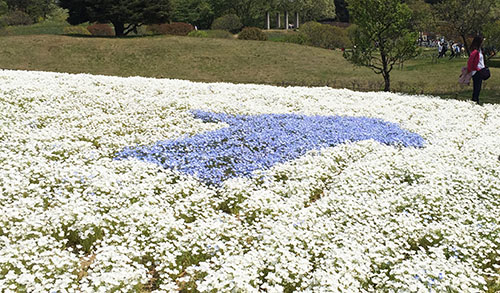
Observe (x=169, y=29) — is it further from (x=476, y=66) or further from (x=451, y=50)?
(x=476, y=66)

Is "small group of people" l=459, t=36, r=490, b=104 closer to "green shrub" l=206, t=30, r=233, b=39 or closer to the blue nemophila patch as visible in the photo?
the blue nemophila patch

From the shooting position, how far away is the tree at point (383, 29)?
23.3 m

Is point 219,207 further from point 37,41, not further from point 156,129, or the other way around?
point 37,41

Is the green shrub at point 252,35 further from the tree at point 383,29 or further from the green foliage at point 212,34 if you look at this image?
the tree at point 383,29

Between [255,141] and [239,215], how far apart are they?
12.9 feet

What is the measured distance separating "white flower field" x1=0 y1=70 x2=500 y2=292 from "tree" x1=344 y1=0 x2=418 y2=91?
1108 cm

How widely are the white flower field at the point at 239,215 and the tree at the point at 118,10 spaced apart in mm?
38598

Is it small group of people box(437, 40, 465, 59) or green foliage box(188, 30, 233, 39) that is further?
green foliage box(188, 30, 233, 39)

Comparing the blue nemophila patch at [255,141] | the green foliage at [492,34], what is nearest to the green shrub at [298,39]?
the green foliage at [492,34]

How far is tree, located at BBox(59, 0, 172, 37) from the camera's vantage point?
160 ft

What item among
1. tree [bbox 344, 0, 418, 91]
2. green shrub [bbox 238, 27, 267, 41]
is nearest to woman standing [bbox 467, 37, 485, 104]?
tree [bbox 344, 0, 418, 91]

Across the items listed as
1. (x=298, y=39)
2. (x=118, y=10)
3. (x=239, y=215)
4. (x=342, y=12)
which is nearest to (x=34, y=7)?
(x=118, y=10)

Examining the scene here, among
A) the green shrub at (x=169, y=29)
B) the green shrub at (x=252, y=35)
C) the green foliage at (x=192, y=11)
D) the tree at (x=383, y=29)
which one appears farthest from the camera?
the green foliage at (x=192, y=11)

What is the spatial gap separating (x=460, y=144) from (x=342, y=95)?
896cm
